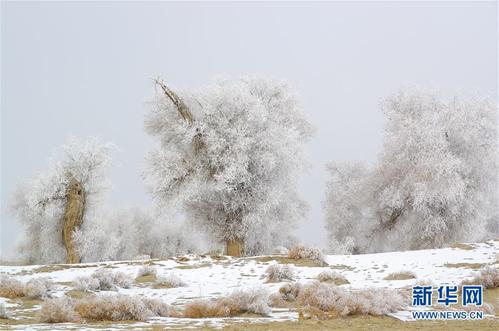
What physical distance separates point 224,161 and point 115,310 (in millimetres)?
19189

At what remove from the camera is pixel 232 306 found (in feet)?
36.9

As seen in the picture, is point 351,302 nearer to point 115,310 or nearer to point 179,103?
point 115,310

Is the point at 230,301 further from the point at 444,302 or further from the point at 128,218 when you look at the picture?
the point at 128,218

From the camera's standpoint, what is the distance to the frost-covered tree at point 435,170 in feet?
104

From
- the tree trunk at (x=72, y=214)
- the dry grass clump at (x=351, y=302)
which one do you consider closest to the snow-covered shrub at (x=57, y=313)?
the dry grass clump at (x=351, y=302)

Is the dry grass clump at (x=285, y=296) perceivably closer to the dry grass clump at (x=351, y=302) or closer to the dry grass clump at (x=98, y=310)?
the dry grass clump at (x=351, y=302)

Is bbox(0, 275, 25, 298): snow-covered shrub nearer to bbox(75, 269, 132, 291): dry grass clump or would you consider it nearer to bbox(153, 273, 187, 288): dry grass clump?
bbox(75, 269, 132, 291): dry grass clump

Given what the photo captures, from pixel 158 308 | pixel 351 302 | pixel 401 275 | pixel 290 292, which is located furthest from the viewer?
pixel 401 275

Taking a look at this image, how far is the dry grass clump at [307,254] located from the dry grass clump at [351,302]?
9.26 meters

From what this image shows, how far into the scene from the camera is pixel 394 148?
3434 centimetres

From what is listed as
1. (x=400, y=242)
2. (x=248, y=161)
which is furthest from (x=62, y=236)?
(x=400, y=242)

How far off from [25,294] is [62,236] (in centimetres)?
1979

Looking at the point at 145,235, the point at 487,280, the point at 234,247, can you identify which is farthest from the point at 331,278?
the point at 145,235

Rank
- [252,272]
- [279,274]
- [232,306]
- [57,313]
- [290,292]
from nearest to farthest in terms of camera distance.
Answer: [57,313] < [232,306] < [290,292] < [279,274] < [252,272]
